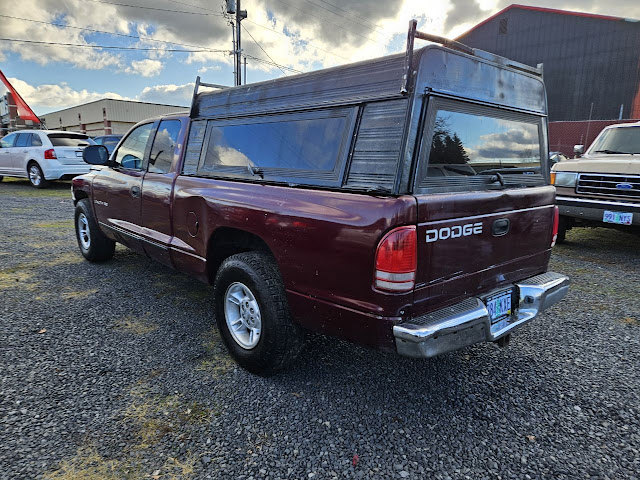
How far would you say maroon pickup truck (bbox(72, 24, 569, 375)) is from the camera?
2.13 m

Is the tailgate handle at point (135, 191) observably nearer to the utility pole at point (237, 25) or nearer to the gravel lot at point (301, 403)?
the gravel lot at point (301, 403)

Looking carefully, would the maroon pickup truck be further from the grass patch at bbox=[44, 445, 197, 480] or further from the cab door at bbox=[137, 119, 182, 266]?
the grass patch at bbox=[44, 445, 197, 480]

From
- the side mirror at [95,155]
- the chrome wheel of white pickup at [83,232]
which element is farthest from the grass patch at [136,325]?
the chrome wheel of white pickup at [83,232]

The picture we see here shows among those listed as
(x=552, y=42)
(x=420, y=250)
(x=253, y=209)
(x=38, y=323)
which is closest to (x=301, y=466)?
(x=420, y=250)

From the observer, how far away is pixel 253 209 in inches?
105

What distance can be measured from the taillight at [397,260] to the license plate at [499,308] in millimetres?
681

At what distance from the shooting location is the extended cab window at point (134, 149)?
13.8ft

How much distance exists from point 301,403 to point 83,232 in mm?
4226

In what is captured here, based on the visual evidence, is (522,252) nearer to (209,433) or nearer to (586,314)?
(586,314)

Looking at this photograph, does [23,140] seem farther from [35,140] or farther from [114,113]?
[114,113]

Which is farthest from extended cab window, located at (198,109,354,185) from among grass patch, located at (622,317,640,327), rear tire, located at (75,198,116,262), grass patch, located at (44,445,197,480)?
grass patch, located at (622,317,640,327)

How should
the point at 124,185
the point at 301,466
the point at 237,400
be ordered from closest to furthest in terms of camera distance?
the point at 301,466 → the point at 237,400 → the point at 124,185

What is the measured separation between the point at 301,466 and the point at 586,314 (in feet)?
10.6

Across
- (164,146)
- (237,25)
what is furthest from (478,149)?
(237,25)
